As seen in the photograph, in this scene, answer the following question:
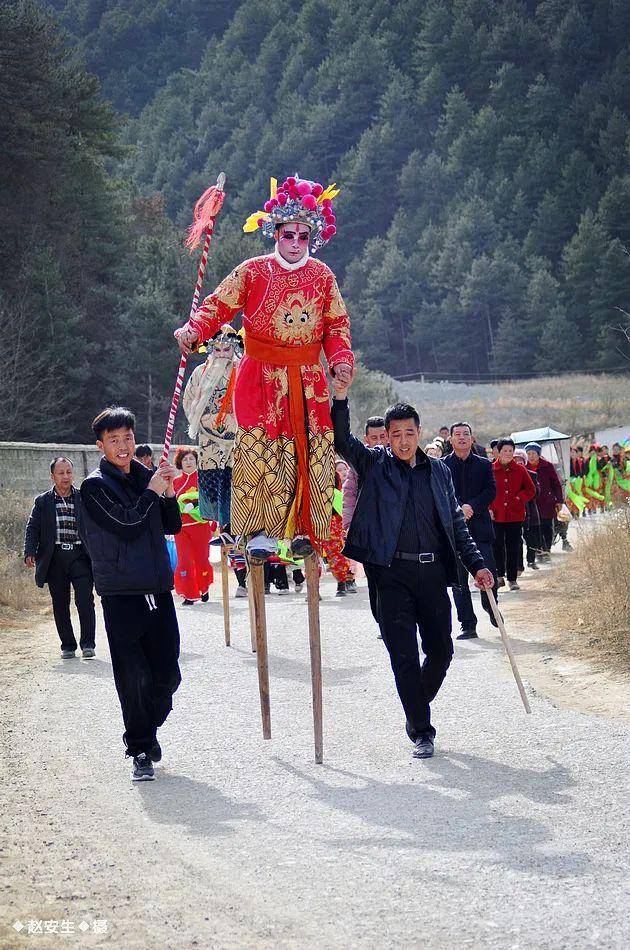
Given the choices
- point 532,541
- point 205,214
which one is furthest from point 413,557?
point 532,541

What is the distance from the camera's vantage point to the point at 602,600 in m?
12.3

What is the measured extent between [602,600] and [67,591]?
516cm

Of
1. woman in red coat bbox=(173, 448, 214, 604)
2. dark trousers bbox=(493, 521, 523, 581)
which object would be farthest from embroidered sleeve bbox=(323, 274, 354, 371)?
dark trousers bbox=(493, 521, 523, 581)

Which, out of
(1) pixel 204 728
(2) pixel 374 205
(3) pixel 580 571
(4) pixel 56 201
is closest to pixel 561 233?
(2) pixel 374 205

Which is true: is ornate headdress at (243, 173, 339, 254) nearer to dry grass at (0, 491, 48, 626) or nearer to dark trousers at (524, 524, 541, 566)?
dry grass at (0, 491, 48, 626)

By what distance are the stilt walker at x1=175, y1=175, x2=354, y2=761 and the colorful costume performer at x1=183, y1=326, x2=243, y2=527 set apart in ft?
6.96

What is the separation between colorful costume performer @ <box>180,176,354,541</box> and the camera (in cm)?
770

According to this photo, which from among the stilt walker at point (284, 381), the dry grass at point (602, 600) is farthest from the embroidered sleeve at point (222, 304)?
the dry grass at point (602, 600)

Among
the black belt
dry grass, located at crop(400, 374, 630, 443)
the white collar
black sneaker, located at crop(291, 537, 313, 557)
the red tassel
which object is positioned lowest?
the black belt

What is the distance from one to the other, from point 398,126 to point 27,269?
273 feet

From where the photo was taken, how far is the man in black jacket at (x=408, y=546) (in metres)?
7.52

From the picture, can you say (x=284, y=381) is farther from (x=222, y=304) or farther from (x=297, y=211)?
(x=297, y=211)

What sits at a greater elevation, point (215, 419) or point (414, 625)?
point (215, 419)

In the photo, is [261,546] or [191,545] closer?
[261,546]
